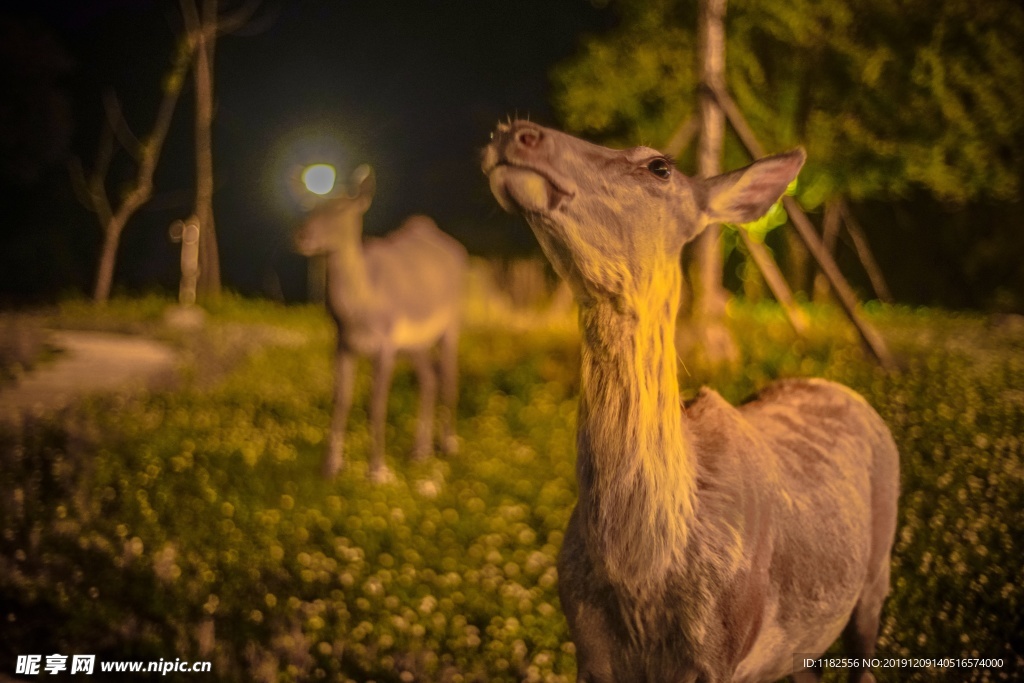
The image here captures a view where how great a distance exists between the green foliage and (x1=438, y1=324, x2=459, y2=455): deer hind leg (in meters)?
3.25

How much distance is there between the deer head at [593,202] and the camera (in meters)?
1.87

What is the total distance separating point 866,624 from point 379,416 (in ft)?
13.7

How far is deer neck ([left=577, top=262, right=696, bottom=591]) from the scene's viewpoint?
2029 millimetres

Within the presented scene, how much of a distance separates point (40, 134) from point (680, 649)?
39.9 ft

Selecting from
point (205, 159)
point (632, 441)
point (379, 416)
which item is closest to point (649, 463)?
point (632, 441)

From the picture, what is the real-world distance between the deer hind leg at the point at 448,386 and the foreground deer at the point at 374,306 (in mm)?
14

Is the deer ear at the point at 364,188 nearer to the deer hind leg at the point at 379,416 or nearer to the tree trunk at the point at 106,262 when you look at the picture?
the deer hind leg at the point at 379,416

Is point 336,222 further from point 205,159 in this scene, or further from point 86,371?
point 205,159

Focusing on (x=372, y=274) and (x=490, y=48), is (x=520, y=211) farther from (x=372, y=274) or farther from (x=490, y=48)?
(x=490, y=48)

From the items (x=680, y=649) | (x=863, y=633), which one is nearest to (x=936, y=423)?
(x=863, y=633)

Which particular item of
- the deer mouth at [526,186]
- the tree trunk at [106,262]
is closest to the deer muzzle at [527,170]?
the deer mouth at [526,186]

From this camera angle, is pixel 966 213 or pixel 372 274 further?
pixel 966 213

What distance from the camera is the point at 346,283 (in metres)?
6.33

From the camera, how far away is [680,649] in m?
2.05
